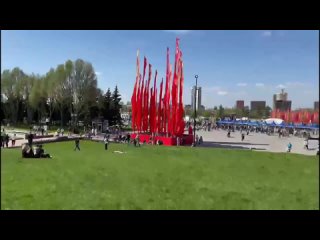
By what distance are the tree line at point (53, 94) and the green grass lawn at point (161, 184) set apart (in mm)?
723

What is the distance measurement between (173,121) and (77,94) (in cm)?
1284

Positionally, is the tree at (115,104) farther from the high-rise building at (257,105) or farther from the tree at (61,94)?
the high-rise building at (257,105)

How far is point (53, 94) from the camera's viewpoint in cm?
654

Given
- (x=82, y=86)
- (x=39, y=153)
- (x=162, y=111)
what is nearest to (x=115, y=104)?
(x=82, y=86)

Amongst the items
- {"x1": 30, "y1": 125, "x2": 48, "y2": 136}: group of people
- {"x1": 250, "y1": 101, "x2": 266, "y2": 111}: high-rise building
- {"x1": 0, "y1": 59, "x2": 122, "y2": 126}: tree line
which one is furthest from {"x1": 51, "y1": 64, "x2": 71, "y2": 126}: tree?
{"x1": 250, "y1": 101, "x2": 266, "y2": 111}: high-rise building

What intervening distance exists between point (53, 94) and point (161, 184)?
2.74 metres

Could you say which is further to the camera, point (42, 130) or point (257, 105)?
point (42, 130)

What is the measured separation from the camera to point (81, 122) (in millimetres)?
7453

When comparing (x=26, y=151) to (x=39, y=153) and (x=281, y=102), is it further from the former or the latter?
(x=281, y=102)

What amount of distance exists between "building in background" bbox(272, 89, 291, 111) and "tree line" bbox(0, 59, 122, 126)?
275 centimetres

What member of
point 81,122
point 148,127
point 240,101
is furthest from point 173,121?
point 240,101

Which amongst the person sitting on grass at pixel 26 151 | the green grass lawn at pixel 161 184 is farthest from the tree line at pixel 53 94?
the green grass lawn at pixel 161 184

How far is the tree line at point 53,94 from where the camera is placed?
5.73 m
